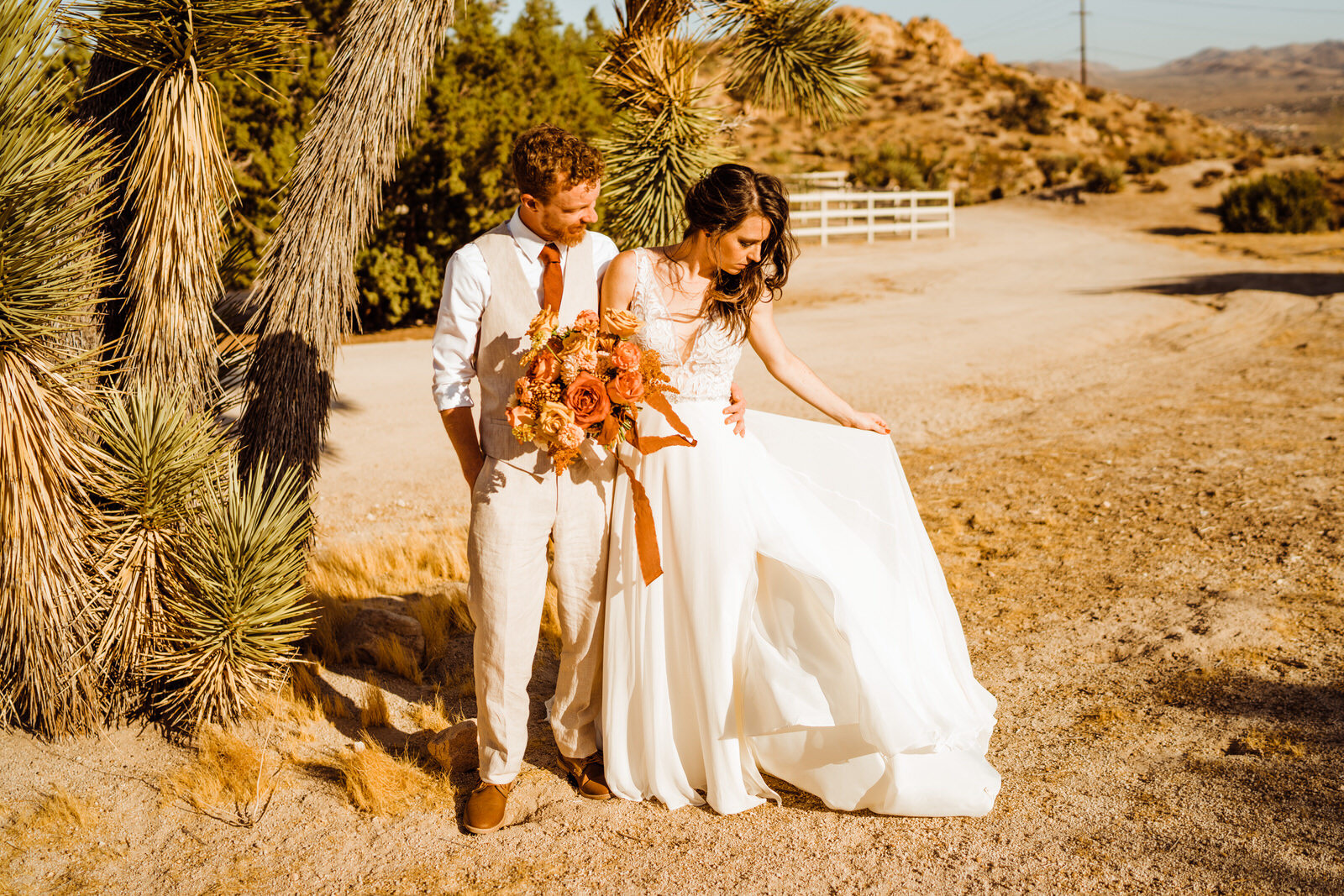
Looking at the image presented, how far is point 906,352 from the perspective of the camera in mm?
11422

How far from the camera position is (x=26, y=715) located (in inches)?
141

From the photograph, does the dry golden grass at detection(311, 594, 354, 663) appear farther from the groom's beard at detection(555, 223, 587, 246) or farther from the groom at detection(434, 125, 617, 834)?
the groom's beard at detection(555, 223, 587, 246)

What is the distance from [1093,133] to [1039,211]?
59.5 ft

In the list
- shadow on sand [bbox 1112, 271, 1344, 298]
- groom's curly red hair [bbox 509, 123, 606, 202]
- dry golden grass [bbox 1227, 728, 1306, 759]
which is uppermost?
groom's curly red hair [bbox 509, 123, 606, 202]

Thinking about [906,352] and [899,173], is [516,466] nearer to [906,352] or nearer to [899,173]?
[906,352]

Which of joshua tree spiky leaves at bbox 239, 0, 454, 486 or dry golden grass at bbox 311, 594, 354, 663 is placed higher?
joshua tree spiky leaves at bbox 239, 0, 454, 486

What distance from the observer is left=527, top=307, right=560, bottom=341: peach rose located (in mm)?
2820

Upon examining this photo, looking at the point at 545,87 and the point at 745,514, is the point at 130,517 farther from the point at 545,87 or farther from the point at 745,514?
the point at 545,87

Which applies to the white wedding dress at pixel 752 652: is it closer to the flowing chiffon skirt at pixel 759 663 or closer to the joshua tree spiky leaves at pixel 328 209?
the flowing chiffon skirt at pixel 759 663

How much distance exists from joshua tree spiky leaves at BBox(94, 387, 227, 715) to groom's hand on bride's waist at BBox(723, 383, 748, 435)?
6.05 ft

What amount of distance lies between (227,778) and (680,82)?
4.17 meters

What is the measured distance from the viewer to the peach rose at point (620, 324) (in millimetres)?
Result: 2895

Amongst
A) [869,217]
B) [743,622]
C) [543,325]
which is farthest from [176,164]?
[869,217]

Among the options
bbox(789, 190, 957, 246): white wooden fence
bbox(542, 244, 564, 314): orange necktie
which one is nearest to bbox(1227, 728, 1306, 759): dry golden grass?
bbox(542, 244, 564, 314): orange necktie
